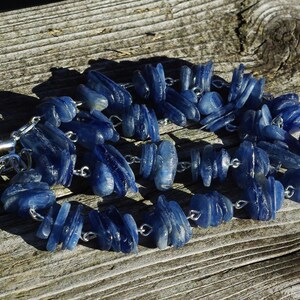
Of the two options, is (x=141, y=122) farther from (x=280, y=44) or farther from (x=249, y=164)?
(x=280, y=44)

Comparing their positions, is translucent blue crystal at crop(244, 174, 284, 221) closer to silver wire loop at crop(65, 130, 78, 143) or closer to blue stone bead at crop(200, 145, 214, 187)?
blue stone bead at crop(200, 145, 214, 187)

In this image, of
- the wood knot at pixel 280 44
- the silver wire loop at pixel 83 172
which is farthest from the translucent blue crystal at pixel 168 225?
the wood knot at pixel 280 44

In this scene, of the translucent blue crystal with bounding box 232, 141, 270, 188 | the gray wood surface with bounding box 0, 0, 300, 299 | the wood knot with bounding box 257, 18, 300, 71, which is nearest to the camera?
the gray wood surface with bounding box 0, 0, 300, 299

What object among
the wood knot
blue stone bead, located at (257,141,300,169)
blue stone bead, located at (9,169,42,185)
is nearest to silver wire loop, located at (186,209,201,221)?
blue stone bead, located at (257,141,300,169)

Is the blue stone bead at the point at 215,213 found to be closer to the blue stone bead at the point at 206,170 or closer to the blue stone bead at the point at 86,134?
the blue stone bead at the point at 206,170

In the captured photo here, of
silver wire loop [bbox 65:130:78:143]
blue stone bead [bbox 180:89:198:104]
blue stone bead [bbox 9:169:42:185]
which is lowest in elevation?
blue stone bead [bbox 9:169:42:185]

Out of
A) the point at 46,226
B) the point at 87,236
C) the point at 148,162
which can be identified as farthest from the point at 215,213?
the point at 46,226

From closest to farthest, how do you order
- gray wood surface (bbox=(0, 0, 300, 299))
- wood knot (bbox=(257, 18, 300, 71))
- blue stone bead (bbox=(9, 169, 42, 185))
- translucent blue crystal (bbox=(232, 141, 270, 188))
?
gray wood surface (bbox=(0, 0, 300, 299))
blue stone bead (bbox=(9, 169, 42, 185))
translucent blue crystal (bbox=(232, 141, 270, 188))
wood knot (bbox=(257, 18, 300, 71))
